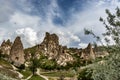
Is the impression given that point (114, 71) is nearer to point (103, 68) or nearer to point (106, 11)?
point (103, 68)

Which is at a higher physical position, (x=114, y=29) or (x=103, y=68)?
(x=114, y=29)

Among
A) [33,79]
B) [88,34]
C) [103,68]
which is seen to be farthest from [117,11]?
[33,79]

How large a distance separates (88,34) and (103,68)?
2119 millimetres

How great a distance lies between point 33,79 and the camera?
440 feet

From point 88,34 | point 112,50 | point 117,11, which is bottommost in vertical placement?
point 112,50

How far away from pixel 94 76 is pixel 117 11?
3.83 metres

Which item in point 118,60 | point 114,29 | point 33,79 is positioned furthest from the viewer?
point 33,79

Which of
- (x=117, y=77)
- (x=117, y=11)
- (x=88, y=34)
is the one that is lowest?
(x=117, y=77)

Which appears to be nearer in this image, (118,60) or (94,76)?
(118,60)

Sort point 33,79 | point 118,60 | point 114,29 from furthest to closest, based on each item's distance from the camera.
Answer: point 33,79 → point 114,29 → point 118,60

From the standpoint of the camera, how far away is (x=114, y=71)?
46.6 feet

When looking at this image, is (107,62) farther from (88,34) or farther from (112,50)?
(88,34)

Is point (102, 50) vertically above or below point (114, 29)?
below

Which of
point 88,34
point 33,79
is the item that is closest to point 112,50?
point 88,34
